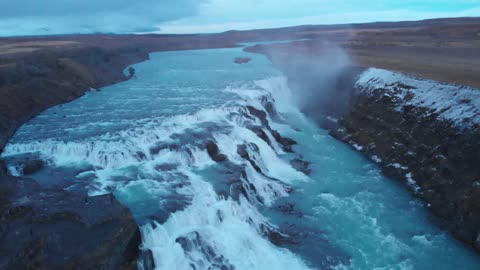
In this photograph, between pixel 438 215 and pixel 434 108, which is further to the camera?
pixel 434 108

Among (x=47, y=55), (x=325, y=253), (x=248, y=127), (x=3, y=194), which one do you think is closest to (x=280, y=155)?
(x=248, y=127)

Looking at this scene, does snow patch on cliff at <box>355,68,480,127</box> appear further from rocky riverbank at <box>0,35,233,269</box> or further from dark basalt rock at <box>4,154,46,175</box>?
dark basalt rock at <box>4,154,46,175</box>

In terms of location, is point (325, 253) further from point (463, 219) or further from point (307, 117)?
point (307, 117)

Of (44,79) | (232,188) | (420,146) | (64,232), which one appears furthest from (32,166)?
(420,146)

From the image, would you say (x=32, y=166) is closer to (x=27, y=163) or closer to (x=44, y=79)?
(x=27, y=163)

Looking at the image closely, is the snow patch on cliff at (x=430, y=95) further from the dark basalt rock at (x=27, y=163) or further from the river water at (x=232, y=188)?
the dark basalt rock at (x=27, y=163)

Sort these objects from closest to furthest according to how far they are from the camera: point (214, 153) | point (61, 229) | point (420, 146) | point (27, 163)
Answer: point (61, 229), point (27, 163), point (214, 153), point (420, 146)

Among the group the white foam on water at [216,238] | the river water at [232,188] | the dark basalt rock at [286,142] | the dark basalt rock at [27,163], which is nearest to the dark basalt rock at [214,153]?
the river water at [232,188]

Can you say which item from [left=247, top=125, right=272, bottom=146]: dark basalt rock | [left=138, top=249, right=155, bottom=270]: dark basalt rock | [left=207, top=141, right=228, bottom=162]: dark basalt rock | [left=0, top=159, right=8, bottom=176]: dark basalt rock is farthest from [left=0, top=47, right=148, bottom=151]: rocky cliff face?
[left=247, top=125, right=272, bottom=146]: dark basalt rock
